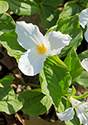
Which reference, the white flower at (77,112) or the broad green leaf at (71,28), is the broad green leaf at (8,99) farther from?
the broad green leaf at (71,28)

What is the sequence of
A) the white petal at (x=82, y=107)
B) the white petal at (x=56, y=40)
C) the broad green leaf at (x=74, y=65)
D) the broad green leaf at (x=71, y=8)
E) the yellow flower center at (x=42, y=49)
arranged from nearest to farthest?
1. the white petal at (x=56, y=40)
2. the yellow flower center at (x=42, y=49)
3. the white petal at (x=82, y=107)
4. the broad green leaf at (x=74, y=65)
5. the broad green leaf at (x=71, y=8)

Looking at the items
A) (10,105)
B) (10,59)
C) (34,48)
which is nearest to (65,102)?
(10,105)

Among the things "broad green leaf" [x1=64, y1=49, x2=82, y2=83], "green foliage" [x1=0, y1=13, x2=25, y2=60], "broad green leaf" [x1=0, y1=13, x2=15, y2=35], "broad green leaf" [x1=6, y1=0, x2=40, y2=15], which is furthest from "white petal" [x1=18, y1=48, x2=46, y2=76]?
"broad green leaf" [x1=6, y1=0, x2=40, y2=15]

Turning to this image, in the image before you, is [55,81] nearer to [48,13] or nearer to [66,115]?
[66,115]

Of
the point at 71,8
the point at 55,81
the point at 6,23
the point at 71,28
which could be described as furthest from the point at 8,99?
the point at 71,8

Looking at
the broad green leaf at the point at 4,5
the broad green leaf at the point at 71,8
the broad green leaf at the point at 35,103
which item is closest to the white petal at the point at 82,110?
the broad green leaf at the point at 35,103

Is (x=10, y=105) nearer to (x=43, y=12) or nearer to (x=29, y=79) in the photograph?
(x=29, y=79)

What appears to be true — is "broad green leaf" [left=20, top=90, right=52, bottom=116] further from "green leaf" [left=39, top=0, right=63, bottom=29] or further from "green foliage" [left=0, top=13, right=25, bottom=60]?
"green leaf" [left=39, top=0, right=63, bottom=29]

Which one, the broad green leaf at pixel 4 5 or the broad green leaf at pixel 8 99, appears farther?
the broad green leaf at pixel 4 5
